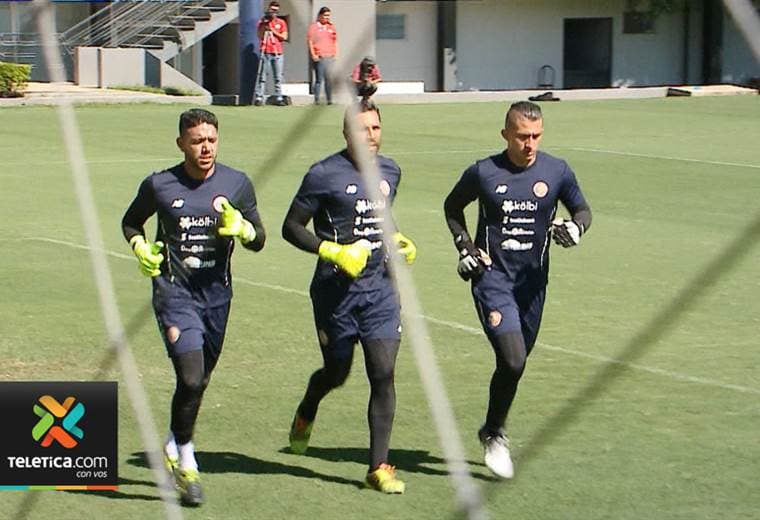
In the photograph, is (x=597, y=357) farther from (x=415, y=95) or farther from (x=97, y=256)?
(x=415, y=95)

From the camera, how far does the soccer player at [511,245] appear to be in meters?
7.26

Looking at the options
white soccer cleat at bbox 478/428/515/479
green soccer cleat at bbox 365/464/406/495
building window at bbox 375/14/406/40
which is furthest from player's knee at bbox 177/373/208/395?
building window at bbox 375/14/406/40

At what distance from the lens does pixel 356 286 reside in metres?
7.17

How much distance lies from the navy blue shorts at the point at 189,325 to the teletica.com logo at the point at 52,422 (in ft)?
2.40

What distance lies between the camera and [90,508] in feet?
22.6

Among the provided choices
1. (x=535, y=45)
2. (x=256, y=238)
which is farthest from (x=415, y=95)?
(x=256, y=238)

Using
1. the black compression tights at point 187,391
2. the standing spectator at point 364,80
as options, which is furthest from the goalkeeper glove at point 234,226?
the standing spectator at point 364,80

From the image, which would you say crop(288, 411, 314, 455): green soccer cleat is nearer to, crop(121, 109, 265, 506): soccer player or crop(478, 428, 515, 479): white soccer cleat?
crop(121, 109, 265, 506): soccer player

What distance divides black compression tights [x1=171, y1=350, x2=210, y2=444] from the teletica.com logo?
72 centimetres

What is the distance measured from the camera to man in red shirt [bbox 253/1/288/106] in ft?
89.0

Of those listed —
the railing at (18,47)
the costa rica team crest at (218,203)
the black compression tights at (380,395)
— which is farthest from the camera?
the railing at (18,47)

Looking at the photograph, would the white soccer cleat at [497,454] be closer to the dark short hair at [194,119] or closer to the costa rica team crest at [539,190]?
the costa rica team crest at [539,190]

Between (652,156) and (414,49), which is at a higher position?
(414,49)

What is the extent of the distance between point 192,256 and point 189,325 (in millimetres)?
292
